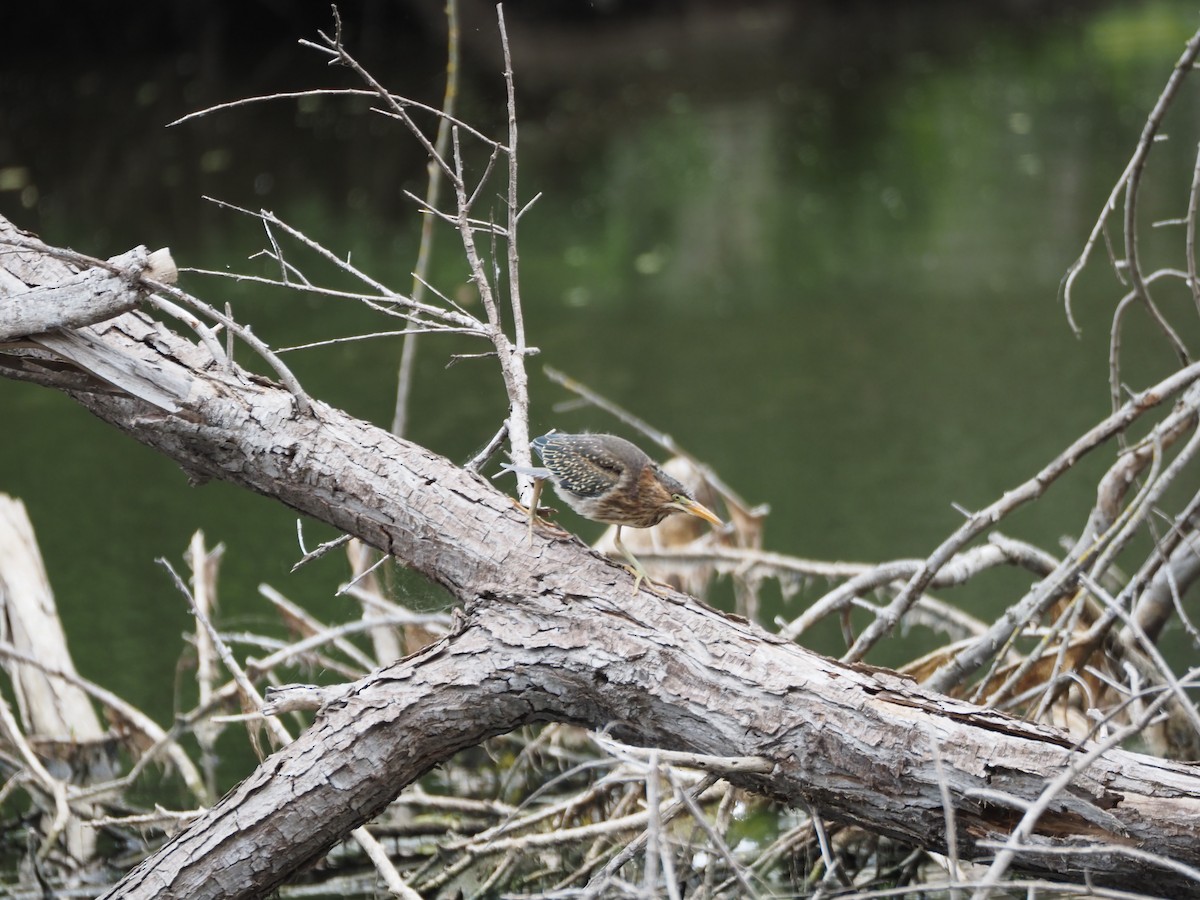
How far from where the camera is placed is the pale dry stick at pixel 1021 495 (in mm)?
3242

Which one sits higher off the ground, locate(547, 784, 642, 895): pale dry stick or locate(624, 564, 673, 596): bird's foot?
locate(624, 564, 673, 596): bird's foot

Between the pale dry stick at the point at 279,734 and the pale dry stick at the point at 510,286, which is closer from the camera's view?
the pale dry stick at the point at 510,286

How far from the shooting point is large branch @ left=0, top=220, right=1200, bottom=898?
8.30 ft

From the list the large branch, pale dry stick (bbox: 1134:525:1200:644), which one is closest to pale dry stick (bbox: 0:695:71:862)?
the large branch

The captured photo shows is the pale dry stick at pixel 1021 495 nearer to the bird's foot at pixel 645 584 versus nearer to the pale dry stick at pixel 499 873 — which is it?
the bird's foot at pixel 645 584

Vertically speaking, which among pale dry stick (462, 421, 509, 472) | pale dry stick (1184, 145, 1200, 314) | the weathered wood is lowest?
pale dry stick (462, 421, 509, 472)

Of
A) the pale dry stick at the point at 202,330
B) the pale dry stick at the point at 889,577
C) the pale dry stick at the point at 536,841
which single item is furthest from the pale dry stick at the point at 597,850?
the pale dry stick at the point at 202,330

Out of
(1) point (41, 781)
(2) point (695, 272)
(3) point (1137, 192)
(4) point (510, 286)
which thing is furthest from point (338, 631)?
(2) point (695, 272)

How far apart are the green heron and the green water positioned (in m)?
0.53

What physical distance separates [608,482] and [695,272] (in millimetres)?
7814

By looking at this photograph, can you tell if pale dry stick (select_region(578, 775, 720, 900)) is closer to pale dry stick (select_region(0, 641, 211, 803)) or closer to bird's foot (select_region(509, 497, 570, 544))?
bird's foot (select_region(509, 497, 570, 544))

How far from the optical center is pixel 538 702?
8.87 ft

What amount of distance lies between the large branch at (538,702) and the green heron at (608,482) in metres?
0.11

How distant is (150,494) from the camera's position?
7125 millimetres
